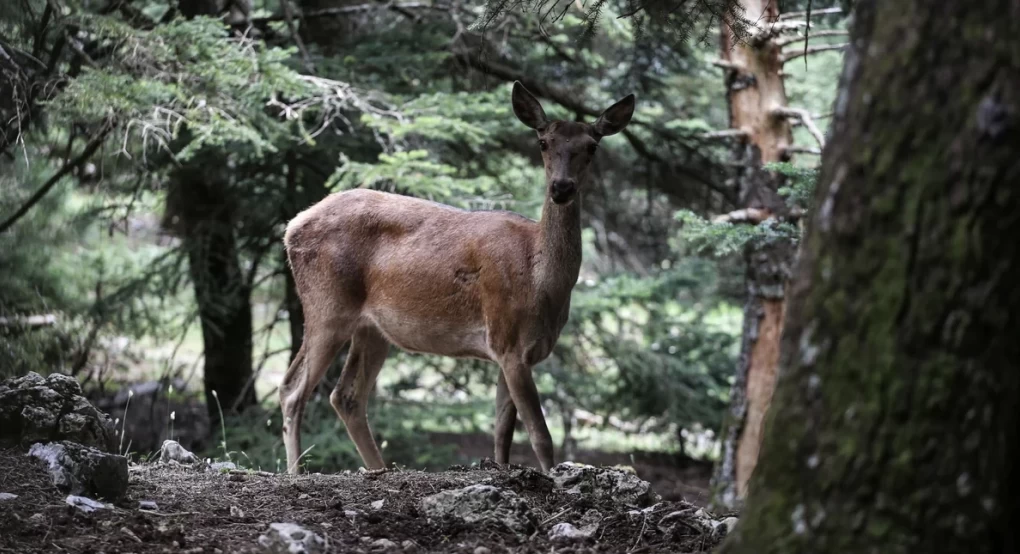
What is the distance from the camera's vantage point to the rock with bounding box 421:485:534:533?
14.2 feet

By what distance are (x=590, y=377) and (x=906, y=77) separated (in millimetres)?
10928

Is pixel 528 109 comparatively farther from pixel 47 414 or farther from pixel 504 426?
pixel 47 414

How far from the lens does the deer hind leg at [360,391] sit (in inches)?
294

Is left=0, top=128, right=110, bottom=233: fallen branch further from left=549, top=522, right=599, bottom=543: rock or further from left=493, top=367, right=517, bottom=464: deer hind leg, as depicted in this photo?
left=549, top=522, right=599, bottom=543: rock

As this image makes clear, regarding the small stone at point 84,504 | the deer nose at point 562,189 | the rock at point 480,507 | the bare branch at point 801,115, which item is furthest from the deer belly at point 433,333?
the bare branch at point 801,115

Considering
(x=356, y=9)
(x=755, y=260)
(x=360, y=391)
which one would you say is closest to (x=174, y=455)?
(x=360, y=391)

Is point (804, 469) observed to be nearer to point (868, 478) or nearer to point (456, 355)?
point (868, 478)

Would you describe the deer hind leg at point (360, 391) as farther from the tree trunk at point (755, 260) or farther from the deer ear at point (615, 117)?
the tree trunk at point (755, 260)

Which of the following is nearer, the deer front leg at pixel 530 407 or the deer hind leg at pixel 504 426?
the deer front leg at pixel 530 407

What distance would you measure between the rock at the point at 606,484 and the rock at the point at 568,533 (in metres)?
0.67

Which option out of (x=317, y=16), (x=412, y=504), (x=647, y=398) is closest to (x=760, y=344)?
(x=647, y=398)

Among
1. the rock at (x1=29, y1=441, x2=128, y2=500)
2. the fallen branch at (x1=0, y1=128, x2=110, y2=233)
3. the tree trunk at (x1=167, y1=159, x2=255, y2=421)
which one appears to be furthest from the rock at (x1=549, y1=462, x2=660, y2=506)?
the tree trunk at (x1=167, y1=159, x2=255, y2=421)

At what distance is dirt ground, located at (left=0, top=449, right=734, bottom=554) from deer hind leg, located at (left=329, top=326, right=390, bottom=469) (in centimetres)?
213

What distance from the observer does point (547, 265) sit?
6523 mm
